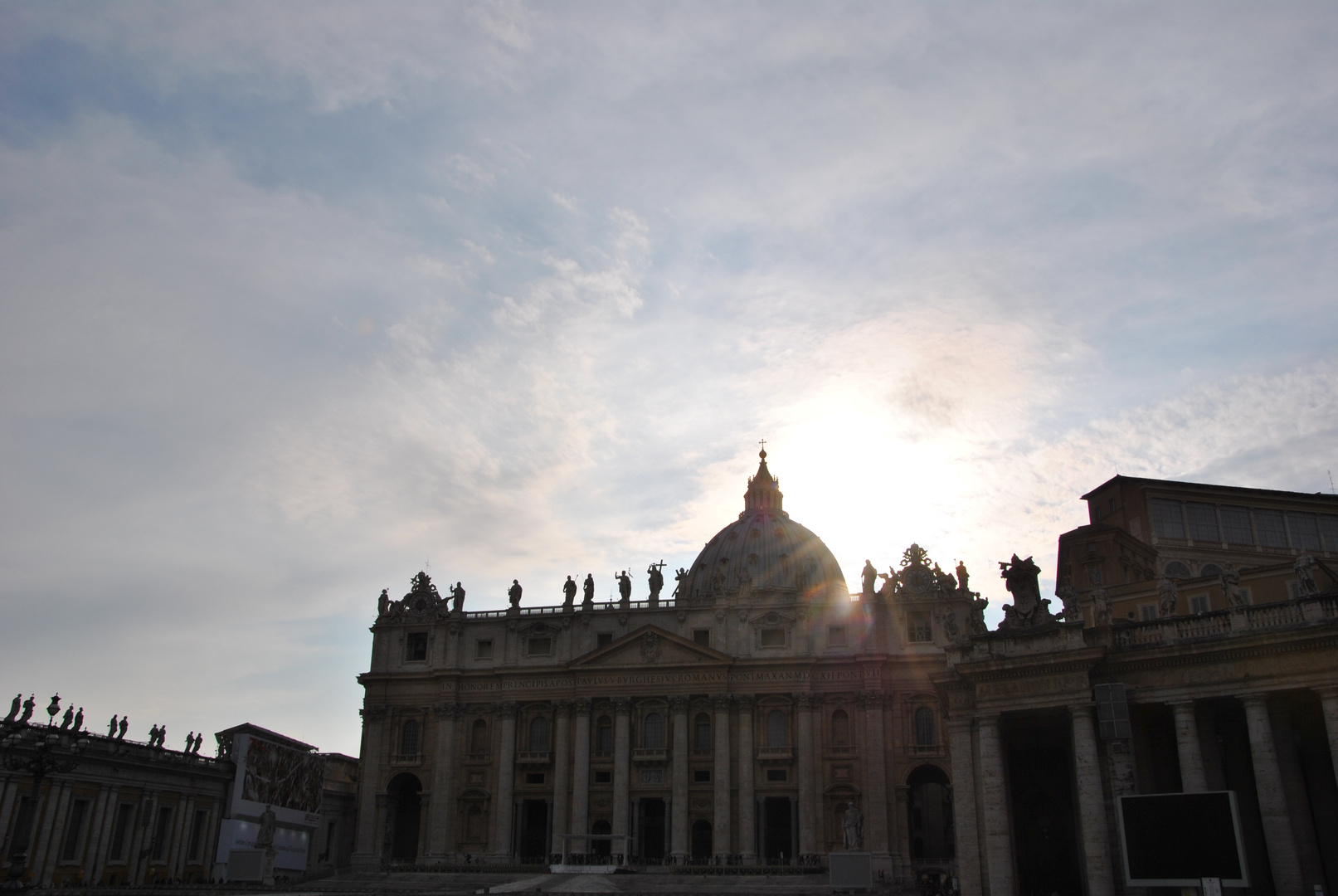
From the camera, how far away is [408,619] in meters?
82.0

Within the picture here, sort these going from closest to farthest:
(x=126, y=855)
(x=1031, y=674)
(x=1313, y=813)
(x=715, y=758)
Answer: (x=1313, y=813)
(x=1031, y=674)
(x=126, y=855)
(x=715, y=758)

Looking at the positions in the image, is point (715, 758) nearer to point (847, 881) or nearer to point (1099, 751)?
point (847, 881)

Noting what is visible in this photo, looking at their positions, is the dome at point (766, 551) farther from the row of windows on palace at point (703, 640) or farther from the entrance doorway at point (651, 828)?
the entrance doorway at point (651, 828)

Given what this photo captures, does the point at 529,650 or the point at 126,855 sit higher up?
the point at 529,650

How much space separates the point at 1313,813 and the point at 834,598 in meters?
44.5

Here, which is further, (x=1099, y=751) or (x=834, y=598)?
(x=834, y=598)

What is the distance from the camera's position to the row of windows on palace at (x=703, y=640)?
238 feet

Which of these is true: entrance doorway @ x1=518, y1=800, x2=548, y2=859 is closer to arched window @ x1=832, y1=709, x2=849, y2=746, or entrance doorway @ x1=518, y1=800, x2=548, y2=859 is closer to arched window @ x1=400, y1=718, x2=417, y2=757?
arched window @ x1=400, y1=718, x2=417, y2=757

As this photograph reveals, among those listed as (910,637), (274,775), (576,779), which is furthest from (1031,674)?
(274,775)

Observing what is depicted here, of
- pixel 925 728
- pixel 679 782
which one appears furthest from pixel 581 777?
pixel 925 728

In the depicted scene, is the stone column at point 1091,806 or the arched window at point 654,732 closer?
the stone column at point 1091,806

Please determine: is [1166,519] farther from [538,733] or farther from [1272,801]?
[538,733]

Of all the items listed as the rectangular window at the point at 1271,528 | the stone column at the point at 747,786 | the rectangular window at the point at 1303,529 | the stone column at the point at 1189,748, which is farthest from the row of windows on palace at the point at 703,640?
the stone column at the point at 1189,748

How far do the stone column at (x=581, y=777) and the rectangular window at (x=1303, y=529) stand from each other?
A: 150ft
